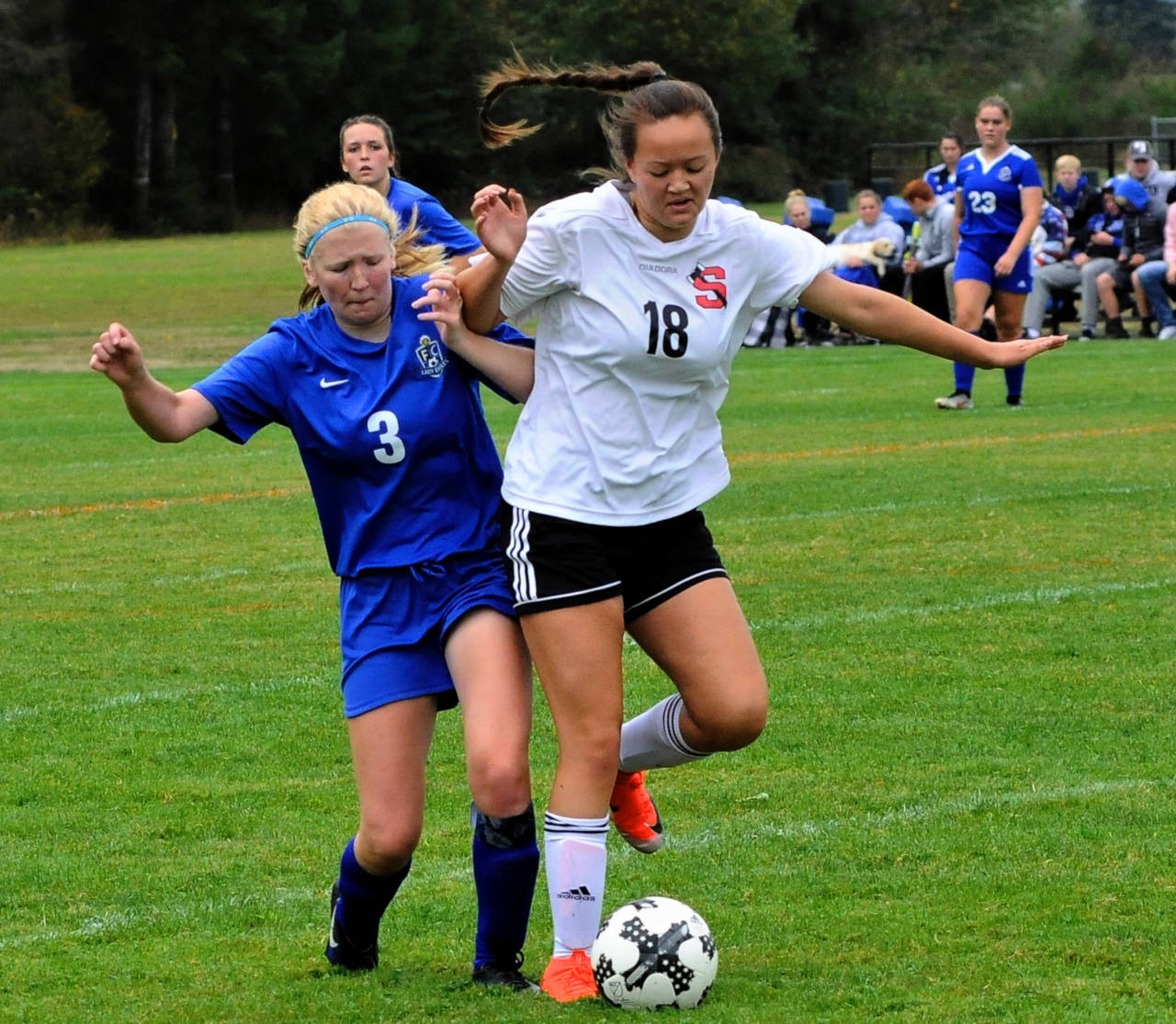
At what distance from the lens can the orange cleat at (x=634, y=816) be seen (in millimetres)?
4641

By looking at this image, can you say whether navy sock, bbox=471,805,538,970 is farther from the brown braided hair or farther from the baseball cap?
the baseball cap

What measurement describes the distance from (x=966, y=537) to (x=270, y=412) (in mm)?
5857

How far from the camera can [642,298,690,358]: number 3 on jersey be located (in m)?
4.08

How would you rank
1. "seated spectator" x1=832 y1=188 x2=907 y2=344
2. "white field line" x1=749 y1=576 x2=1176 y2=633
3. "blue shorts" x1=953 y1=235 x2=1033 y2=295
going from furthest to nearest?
1. "seated spectator" x1=832 y1=188 x2=907 y2=344
2. "blue shorts" x1=953 y1=235 x2=1033 y2=295
3. "white field line" x1=749 y1=576 x2=1176 y2=633

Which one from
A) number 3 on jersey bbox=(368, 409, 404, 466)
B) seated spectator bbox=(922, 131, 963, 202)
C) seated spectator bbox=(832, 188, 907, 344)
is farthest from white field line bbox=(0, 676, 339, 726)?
seated spectator bbox=(832, 188, 907, 344)

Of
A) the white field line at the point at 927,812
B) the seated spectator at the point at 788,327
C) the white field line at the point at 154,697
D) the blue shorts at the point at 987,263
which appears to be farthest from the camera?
the seated spectator at the point at 788,327

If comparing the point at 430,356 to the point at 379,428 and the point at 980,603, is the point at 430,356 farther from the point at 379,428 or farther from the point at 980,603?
the point at 980,603

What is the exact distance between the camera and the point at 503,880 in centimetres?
395

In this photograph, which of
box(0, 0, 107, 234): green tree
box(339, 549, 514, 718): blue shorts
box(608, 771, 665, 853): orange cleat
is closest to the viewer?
box(339, 549, 514, 718): blue shorts

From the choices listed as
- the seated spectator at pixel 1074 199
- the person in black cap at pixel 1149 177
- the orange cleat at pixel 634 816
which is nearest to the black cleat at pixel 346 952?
the orange cleat at pixel 634 816

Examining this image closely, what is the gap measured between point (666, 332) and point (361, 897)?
1.36 meters

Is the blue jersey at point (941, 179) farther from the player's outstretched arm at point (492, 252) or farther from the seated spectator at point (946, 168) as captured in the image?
the player's outstretched arm at point (492, 252)

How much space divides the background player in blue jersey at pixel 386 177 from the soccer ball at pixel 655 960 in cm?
482

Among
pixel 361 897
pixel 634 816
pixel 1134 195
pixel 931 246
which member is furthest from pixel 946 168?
pixel 361 897
